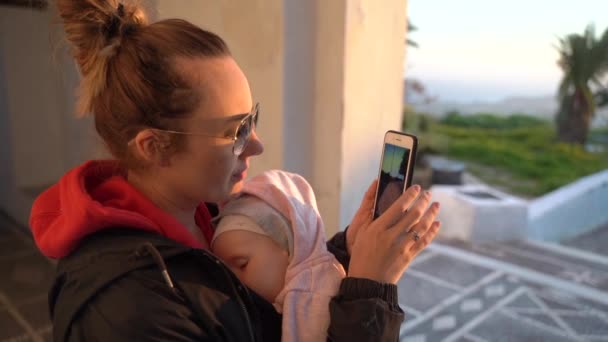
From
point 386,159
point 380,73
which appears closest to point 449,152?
point 380,73

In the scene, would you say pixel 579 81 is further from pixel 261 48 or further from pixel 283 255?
pixel 283 255

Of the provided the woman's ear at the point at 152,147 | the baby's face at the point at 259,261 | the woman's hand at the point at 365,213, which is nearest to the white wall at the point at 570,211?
the woman's hand at the point at 365,213

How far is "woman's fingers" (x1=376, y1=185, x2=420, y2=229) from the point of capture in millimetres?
734

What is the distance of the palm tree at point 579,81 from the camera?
Answer: 6.37 m

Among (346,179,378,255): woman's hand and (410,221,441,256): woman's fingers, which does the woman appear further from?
(346,179,378,255): woman's hand

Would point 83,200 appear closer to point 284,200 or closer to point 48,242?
point 48,242

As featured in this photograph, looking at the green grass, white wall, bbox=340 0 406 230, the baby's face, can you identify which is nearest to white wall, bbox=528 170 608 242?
the green grass

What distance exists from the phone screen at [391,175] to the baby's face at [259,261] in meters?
0.20

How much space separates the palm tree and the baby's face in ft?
21.9

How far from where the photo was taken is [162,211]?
2.57 ft

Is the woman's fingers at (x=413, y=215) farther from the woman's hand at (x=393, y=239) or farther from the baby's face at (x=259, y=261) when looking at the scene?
the baby's face at (x=259, y=261)

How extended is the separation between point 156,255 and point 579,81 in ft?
24.2

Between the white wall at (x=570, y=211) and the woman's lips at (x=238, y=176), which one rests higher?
the woman's lips at (x=238, y=176)

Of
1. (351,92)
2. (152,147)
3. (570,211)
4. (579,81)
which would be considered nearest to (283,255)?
(152,147)
